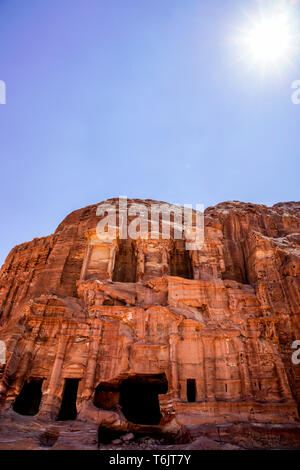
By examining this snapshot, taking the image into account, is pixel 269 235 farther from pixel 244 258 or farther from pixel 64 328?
pixel 64 328

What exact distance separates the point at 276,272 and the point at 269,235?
26.4ft

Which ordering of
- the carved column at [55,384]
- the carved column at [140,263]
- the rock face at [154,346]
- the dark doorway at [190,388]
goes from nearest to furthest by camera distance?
the carved column at [55,384] < the rock face at [154,346] < the dark doorway at [190,388] < the carved column at [140,263]

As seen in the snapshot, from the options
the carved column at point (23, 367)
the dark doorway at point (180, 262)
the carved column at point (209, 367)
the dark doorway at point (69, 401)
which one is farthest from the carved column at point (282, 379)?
the carved column at point (23, 367)

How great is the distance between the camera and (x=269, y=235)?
33812 millimetres

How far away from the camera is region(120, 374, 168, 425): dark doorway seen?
2131cm

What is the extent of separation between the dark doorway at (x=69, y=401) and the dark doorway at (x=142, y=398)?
11.0 ft

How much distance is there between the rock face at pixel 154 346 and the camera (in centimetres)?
Result: 1838

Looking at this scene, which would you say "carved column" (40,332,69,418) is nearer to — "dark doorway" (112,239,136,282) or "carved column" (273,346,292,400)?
"dark doorway" (112,239,136,282)

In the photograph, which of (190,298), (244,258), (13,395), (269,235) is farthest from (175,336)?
(269,235)

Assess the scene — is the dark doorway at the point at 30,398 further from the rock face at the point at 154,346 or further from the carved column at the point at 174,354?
the carved column at the point at 174,354

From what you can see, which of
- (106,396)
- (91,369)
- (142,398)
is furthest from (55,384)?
(142,398)

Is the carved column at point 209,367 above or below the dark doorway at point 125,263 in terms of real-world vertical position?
below

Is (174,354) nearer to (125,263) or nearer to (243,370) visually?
(243,370)

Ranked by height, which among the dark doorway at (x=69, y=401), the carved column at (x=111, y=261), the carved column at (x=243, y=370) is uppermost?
the carved column at (x=111, y=261)
